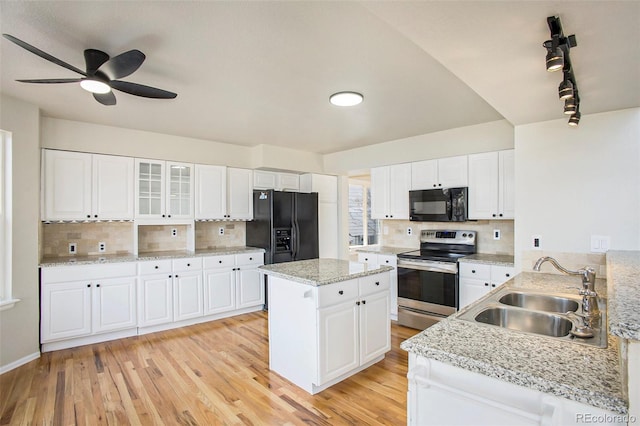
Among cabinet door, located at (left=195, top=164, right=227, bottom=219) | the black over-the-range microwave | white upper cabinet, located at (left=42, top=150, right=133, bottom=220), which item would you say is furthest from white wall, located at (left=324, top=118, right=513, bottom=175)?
white upper cabinet, located at (left=42, top=150, right=133, bottom=220)

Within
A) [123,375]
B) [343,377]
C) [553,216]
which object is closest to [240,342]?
[123,375]

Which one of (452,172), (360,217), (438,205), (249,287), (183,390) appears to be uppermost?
(452,172)

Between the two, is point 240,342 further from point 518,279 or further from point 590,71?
point 590,71

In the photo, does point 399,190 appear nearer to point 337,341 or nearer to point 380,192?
point 380,192

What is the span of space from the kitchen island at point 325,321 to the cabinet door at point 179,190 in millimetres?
2039

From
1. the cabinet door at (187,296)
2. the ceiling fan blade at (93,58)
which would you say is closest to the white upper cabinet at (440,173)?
the cabinet door at (187,296)

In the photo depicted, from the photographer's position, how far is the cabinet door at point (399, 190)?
4.40 meters

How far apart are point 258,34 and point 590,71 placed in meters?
1.86

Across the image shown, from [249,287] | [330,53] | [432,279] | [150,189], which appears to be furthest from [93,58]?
[432,279]

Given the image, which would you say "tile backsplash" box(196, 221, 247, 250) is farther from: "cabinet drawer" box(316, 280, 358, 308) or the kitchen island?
"cabinet drawer" box(316, 280, 358, 308)

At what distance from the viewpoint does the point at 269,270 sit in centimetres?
282

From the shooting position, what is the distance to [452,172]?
3.99 meters

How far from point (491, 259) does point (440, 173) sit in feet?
3.97

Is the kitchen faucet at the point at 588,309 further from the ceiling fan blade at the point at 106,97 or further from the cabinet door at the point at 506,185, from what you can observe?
the ceiling fan blade at the point at 106,97
